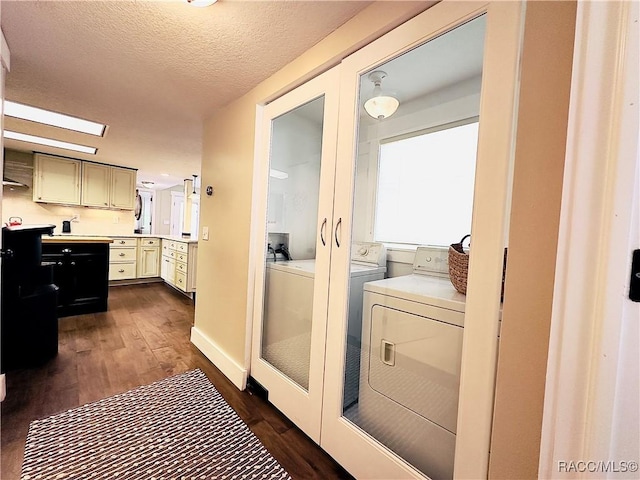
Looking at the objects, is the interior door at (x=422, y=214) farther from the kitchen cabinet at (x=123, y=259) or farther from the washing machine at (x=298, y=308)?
the kitchen cabinet at (x=123, y=259)

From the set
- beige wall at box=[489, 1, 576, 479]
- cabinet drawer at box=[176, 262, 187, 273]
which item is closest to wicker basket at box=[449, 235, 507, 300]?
beige wall at box=[489, 1, 576, 479]

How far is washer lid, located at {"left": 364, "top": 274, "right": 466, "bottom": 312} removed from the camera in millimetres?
1057

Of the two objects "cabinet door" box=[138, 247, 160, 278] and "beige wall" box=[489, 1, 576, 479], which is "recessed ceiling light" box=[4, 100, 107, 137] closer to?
"cabinet door" box=[138, 247, 160, 278]

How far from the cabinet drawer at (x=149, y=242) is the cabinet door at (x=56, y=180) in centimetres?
112

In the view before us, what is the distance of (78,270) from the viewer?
3.36 meters

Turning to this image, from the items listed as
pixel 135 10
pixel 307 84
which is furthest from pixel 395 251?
pixel 135 10

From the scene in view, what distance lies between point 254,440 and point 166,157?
412cm

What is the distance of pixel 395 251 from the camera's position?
1550 millimetres

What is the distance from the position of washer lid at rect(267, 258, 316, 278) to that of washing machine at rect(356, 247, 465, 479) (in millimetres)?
409

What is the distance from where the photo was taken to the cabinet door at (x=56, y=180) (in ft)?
14.0

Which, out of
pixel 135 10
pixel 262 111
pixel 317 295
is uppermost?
pixel 135 10

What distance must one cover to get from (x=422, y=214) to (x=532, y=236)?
2.23 ft

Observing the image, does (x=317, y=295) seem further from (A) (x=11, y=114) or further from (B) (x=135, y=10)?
(A) (x=11, y=114)

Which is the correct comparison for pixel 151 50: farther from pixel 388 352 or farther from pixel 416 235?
pixel 388 352
